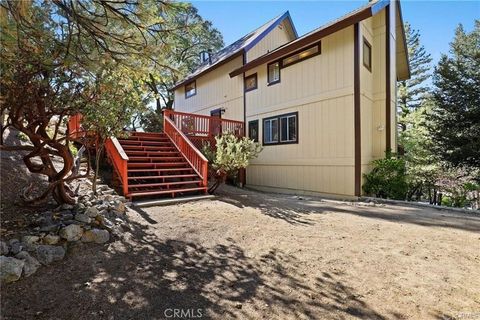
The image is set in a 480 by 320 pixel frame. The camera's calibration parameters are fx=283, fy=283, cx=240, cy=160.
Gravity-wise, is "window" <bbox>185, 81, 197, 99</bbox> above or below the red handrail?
above

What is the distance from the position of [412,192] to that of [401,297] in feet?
25.0

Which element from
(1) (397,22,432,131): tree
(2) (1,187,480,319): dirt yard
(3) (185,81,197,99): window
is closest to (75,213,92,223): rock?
(2) (1,187,480,319): dirt yard

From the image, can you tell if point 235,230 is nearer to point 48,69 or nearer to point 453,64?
point 48,69

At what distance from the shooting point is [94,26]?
3.76 metres

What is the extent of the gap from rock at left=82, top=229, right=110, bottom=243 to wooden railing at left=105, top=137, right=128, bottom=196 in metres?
2.63

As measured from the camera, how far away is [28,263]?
3.14 metres

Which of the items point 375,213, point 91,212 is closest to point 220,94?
point 375,213

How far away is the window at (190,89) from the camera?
16.9 metres

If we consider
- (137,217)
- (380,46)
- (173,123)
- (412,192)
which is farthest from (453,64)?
(137,217)

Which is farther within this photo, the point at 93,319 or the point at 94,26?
the point at 94,26

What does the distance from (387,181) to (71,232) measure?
8.73m

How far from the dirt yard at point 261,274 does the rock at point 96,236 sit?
6.1 inches

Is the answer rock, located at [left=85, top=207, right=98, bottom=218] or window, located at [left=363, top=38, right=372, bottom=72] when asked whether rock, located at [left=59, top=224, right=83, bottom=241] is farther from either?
window, located at [left=363, top=38, right=372, bottom=72]

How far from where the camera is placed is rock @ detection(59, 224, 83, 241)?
3848mm
